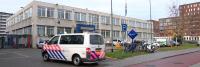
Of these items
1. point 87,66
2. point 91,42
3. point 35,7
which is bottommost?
point 87,66

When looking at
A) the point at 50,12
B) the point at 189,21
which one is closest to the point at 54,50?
the point at 50,12

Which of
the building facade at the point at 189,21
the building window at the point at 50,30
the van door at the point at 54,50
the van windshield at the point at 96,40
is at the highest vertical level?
the building facade at the point at 189,21

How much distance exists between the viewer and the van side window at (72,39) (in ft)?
58.5

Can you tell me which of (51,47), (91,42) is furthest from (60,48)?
(91,42)

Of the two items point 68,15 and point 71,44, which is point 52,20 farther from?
point 71,44

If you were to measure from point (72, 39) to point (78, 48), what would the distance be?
2.60 feet

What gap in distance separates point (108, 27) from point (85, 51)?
5564cm

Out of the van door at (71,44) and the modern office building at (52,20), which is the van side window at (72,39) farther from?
the modern office building at (52,20)

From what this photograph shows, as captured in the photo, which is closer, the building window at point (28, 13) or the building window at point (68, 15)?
the building window at point (28, 13)

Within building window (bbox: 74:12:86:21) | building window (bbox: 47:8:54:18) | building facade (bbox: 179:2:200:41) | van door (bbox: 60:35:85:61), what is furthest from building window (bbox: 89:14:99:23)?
van door (bbox: 60:35:85:61)

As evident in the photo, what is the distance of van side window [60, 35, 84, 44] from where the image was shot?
17828 mm

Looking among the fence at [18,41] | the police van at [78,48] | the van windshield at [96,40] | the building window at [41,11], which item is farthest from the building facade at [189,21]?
the police van at [78,48]

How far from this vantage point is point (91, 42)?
58.1 feet

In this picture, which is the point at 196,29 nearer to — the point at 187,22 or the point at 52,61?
the point at 187,22
